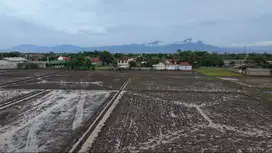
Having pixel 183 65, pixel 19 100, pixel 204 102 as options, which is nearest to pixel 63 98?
pixel 19 100

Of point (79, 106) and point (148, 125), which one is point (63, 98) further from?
point (148, 125)

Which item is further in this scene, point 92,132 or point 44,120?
point 44,120

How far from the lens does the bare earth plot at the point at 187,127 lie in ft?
24.3

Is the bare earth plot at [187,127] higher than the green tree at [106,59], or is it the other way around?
the green tree at [106,59]

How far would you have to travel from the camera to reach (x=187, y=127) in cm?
942

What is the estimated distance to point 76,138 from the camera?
7.84 m

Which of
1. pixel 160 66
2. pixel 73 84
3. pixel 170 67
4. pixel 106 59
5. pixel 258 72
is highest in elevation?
pixel 106 59

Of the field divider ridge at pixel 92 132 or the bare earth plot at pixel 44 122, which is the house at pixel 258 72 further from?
the field divider ridge at pixel 92 132

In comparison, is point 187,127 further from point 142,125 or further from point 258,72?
point 258,72

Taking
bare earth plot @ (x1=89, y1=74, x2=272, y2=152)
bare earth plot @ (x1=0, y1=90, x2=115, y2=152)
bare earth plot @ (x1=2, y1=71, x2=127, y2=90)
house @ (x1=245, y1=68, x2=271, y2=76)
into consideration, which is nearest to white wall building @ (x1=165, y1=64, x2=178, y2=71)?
house @ (x1=245, y1=68, x2=271, y2=76)

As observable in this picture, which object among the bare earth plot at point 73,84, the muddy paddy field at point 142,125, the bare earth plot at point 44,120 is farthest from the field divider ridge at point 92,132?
the bare earth plot at point 73,84

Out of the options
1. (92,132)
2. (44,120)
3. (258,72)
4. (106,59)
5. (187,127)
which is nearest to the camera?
(92,132)

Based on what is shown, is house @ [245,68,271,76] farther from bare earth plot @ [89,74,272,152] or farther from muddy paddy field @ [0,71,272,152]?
bare earth plot @ [89,74,272,152]

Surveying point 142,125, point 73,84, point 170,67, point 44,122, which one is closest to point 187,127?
point 142,125
